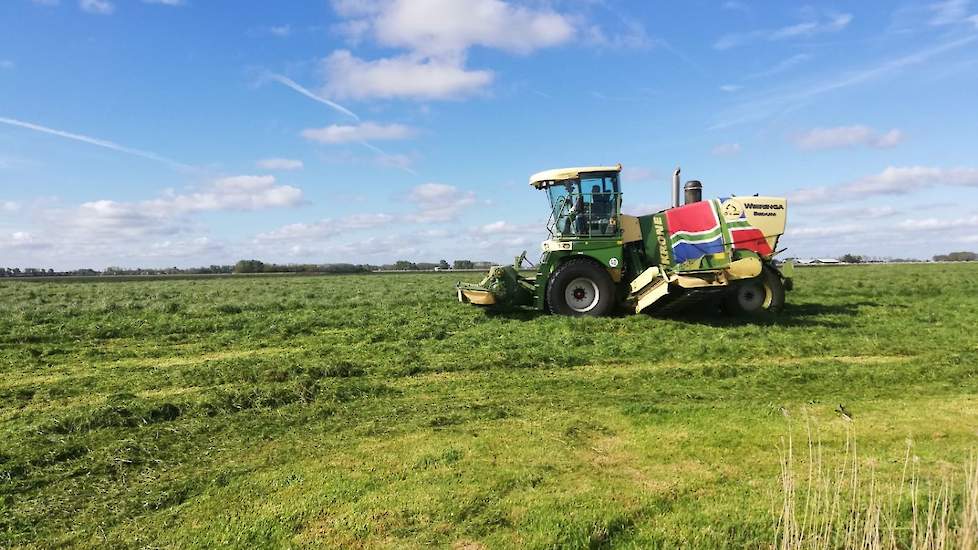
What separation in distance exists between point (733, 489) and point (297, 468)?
11.3ft

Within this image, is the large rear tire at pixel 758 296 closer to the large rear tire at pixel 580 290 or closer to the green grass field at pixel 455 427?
the green grass field at pixel 455 427

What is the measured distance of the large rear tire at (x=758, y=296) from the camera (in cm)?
1383

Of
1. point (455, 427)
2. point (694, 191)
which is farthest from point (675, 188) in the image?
point (455, 427)

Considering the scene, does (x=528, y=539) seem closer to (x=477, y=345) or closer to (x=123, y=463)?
(x=123, y=463)

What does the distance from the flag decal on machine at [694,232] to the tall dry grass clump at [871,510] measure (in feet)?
28.1

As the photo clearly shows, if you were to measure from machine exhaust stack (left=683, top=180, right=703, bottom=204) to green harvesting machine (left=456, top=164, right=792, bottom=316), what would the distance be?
0.79 feet

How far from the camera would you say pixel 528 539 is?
12.8ft

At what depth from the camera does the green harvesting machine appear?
13578 millimetres

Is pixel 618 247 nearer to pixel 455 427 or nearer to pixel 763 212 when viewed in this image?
pixel 763 212

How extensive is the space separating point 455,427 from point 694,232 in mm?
9284

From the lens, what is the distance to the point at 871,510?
10.6ft

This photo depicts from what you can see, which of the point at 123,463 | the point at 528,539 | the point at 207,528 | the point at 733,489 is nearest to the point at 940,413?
the point at 733,489

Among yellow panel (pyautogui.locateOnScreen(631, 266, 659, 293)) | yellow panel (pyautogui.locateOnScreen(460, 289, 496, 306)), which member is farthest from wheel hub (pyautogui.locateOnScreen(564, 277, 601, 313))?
yellow panel (pyautogui.locateOnScreen(460, 289, 496, 306))

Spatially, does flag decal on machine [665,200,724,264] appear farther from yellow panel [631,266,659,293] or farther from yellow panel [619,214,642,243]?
yellow panel [631,266,659,293]
